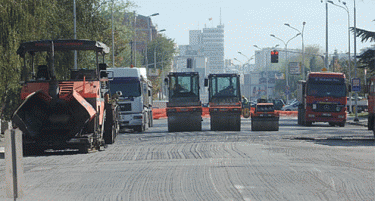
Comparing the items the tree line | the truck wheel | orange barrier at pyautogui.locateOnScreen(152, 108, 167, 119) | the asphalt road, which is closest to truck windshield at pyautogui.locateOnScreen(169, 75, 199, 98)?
the tree line

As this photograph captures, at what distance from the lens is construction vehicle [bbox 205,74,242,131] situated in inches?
1420

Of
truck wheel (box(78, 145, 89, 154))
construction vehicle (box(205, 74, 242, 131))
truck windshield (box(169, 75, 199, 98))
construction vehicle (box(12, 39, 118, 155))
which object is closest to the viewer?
construction vehicle (box(12, 39, 118, 155))

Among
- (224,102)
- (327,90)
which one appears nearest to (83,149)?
(224,102)

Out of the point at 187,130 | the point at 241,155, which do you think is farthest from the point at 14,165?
the point at 187,130

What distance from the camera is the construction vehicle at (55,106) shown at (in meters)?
20.5

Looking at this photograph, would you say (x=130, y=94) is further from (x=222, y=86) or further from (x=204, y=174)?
(x=204, y=174)

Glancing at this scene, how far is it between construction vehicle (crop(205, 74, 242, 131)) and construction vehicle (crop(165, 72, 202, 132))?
0.72 meters

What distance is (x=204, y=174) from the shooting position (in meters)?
14.6

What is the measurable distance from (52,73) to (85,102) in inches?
49.8

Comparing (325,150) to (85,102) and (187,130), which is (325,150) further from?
(187,130)

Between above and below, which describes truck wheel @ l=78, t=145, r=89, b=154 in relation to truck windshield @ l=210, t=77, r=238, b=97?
below

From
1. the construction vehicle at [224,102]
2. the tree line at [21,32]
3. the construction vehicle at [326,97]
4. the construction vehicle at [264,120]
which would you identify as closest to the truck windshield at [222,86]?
the construction vehicle at [224,102]

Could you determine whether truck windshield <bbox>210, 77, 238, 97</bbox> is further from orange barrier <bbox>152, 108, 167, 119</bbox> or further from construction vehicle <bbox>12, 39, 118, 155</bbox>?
orange barrier <bbox>152, 108, 167, 119</bbox>

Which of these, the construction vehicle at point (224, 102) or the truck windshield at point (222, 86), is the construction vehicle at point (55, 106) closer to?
the construction vehicle at point (224, 102)
